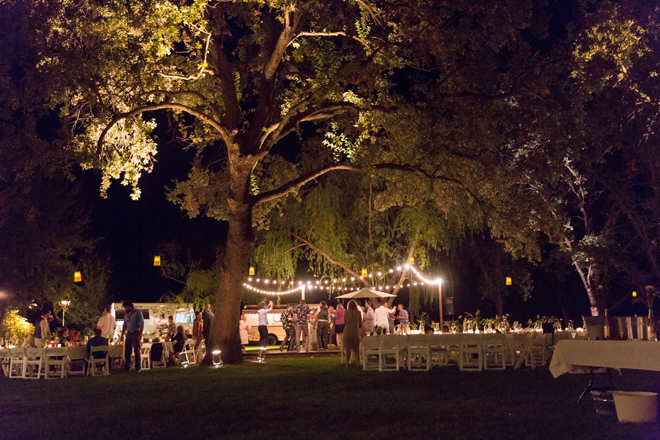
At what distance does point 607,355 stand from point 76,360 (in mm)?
12883

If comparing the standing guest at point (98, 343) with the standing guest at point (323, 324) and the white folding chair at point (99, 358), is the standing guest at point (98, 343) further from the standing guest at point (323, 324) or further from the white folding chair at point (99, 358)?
the standing guest at point (323, 324)

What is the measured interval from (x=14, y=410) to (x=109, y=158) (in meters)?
7.95

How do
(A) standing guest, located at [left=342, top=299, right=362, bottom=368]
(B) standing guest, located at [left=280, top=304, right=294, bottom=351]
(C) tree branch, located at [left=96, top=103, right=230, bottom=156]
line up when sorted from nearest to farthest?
(C) tree branch, located at [left=96, top=103, right=230, bottom=156]
(A) standing guest, located at [left=342, top=299, right=362, bottom=368]
(B) standing guest, located at [left=280, top=304, right=294, bottom=351]

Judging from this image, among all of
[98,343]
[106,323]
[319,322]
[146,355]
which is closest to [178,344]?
[146,355]

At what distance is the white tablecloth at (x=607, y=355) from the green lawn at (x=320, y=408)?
1.74 feet

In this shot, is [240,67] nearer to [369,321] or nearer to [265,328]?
[265,328]

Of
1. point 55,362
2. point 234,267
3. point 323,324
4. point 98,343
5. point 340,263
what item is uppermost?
point 340,263

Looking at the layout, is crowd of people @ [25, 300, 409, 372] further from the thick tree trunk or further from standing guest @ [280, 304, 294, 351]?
the thick tree trunk

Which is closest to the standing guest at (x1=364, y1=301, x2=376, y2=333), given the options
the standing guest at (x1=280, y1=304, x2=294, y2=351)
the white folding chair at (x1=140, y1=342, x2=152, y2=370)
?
the standing guest at (x1=280, y1=304, x2=294, y2=351)

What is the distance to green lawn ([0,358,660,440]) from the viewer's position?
6602 mm

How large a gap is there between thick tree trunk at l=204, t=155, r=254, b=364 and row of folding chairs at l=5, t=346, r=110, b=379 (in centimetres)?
267

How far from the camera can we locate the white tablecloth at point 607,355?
22.4 feet

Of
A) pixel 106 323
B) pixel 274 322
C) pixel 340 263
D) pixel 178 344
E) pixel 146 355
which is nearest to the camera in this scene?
pixel 106 323

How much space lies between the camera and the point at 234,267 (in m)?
17.6
